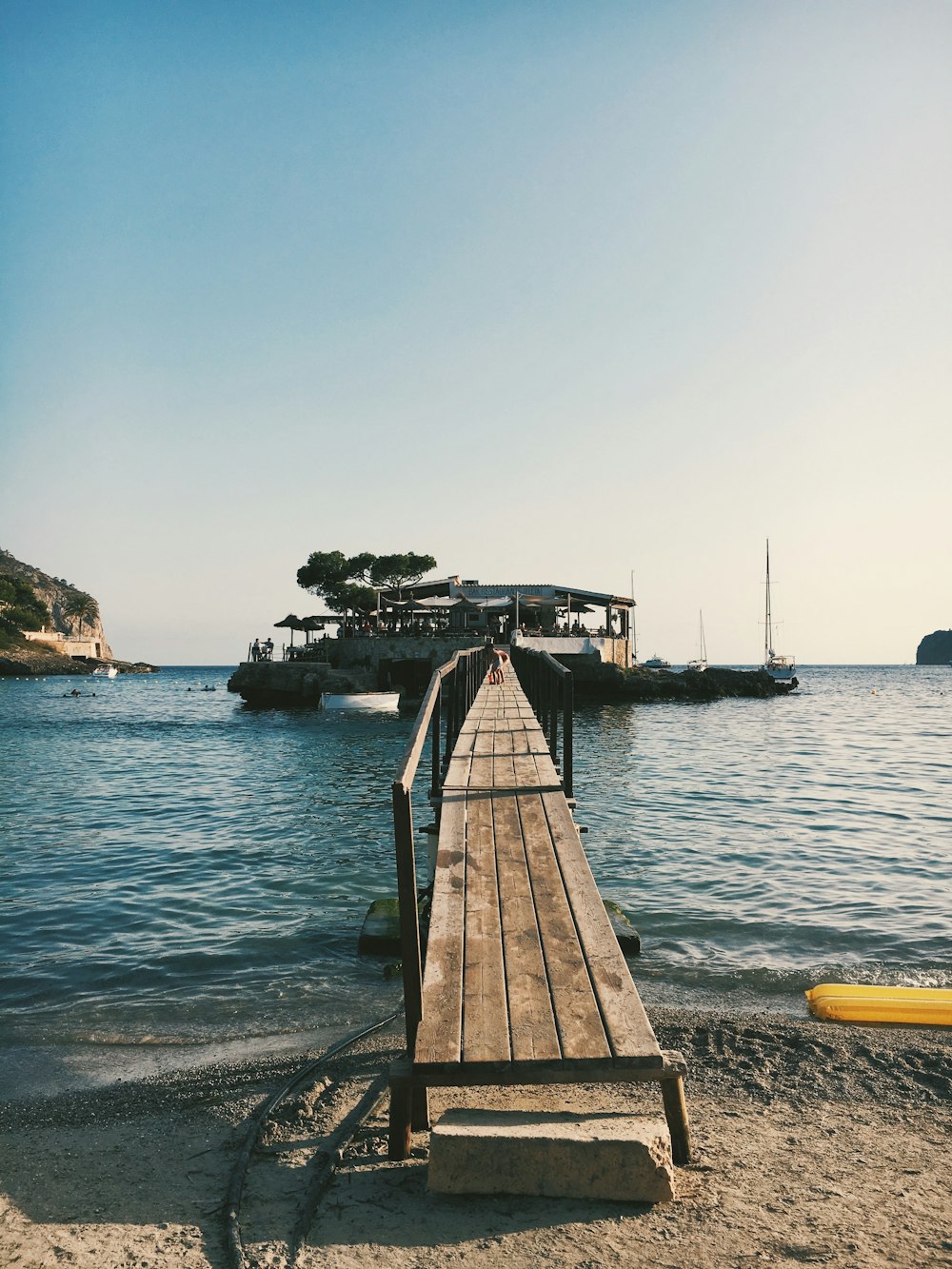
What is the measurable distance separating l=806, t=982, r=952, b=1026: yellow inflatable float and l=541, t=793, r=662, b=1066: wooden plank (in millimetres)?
2353


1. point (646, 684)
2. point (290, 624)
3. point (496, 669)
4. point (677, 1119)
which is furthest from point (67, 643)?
point (677, 1119)

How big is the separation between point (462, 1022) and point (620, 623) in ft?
180

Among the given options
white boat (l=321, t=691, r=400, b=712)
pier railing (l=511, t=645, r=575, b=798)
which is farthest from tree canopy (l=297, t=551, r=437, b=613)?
pier railing (l=511, t=645, r=575, b=798)

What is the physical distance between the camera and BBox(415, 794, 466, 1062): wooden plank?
135 inches

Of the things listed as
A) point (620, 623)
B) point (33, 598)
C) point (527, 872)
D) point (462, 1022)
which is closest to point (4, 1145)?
point (462, 1022)

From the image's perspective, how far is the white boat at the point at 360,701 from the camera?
39.7m

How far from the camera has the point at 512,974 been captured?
3947mm

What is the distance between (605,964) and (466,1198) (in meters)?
1.17

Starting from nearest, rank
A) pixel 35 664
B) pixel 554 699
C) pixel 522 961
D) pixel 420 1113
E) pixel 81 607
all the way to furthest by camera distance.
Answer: pixel 420 1113, pixel 522 961, pixel 554 699, pixel 35 664, pixel 81 607

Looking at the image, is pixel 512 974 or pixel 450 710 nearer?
pixel 512 974

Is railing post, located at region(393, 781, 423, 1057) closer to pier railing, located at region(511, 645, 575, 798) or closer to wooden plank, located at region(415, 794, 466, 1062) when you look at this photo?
wooden plank, located at region(415, 794, 466, 1062)

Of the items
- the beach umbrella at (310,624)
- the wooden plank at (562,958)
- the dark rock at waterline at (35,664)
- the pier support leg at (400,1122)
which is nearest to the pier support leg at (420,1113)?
the pier support leg at (400,1122)

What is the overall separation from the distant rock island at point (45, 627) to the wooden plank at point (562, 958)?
115m

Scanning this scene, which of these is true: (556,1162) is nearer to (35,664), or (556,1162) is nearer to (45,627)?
(35,664)
